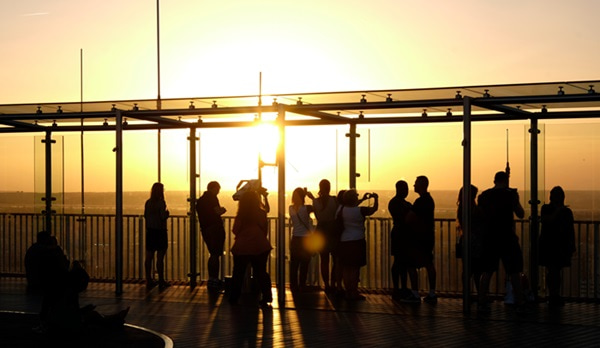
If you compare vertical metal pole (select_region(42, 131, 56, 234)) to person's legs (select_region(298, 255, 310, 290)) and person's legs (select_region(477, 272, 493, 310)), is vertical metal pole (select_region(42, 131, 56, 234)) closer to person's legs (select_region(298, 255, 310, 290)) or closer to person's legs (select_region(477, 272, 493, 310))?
person's legs (select_region(298, 255, 310, 290))

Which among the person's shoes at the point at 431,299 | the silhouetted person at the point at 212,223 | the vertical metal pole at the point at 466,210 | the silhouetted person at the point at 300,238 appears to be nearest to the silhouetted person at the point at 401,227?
the person's shoes at the point at 431,299

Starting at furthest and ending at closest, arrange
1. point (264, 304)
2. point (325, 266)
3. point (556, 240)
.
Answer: point (325, 266), point (264, 304), point (556, 240)

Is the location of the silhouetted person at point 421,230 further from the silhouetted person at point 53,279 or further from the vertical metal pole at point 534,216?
the silhouetted person at point 53,279

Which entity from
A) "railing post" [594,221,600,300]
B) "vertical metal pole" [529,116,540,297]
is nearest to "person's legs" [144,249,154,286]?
"vertical metal pole" [529,116,540,297]

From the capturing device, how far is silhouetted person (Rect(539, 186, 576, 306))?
15281 mm

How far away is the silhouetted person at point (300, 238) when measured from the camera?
674 inches

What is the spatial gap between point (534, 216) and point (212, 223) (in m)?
4.94

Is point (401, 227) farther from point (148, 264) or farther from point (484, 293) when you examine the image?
point (148, 264)

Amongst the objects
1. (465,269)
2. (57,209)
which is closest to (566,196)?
(465,269)

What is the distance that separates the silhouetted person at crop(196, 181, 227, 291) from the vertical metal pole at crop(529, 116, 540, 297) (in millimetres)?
4724

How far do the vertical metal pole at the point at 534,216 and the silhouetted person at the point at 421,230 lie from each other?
1.43 m

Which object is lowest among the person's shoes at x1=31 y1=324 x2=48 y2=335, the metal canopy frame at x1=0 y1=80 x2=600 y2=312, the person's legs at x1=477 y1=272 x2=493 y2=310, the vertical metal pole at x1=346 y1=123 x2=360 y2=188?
the person's shoes at x1=31 y1=324 x2=48 y2=335

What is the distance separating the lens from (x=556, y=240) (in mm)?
15289

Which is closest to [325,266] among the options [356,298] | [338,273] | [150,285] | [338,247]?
[338,273]
